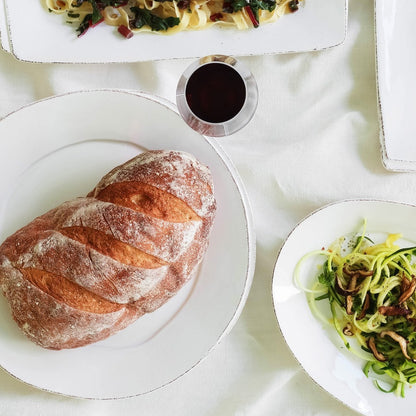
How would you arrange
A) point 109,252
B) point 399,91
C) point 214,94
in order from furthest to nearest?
point 399,91 < point 214,94 < point 109,252

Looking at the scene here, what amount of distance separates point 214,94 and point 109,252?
1.77ft

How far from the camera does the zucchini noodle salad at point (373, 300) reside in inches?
74.9

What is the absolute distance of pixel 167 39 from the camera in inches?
72.7

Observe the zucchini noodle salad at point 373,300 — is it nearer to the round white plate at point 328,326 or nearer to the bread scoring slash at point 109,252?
the round white plate at point 328,326

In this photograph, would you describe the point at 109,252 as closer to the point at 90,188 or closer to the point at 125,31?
the point at 90,188

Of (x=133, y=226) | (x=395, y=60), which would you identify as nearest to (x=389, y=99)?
(x=395, y=60)

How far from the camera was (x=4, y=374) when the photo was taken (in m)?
1.92

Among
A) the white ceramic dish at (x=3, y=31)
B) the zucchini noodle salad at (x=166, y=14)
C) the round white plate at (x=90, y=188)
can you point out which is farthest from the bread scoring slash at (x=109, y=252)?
the white ceramic dish at (x=3, y=31)

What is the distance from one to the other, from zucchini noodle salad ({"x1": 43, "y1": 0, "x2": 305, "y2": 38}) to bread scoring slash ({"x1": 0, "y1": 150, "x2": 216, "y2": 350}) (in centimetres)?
41

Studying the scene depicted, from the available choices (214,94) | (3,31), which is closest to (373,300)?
(214,94)

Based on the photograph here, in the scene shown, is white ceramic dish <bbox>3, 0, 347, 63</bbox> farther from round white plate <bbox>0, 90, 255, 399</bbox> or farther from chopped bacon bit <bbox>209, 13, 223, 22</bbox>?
round white plate <bbox>0, 90, 255, 399</bbox>

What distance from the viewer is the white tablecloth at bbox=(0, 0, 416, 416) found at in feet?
6.29

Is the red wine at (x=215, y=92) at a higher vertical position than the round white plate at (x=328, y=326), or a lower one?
higher

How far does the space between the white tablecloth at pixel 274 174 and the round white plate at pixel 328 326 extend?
0.06 meters
